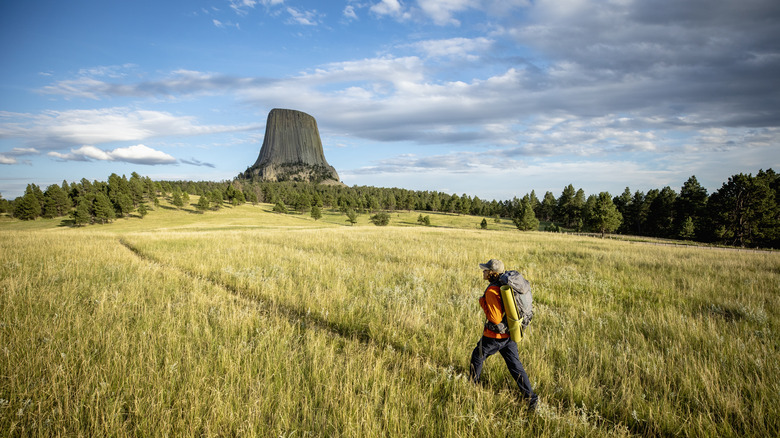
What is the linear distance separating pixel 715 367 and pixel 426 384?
437 centimetres

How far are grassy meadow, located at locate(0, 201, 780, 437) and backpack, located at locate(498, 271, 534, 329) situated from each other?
1.06m

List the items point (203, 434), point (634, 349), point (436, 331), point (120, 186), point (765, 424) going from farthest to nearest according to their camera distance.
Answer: point (120, 186) < point (436, 331) < point (634, 349) < point (765, 424) < point (203, 434)

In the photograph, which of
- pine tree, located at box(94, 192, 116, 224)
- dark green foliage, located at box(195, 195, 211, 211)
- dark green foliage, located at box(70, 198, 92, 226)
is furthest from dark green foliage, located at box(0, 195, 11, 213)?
dark green foliage, located at box(195, 195, 211, 211)

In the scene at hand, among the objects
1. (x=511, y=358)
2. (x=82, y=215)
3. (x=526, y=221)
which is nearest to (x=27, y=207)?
(x=82, y=215)

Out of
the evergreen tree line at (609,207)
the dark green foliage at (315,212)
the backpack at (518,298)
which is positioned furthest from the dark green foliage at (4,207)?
the backpack at (518,298)

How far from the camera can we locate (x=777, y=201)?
53969 millimetres

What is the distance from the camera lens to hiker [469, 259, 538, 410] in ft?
12.1

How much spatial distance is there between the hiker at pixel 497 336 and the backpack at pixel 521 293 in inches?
6.0

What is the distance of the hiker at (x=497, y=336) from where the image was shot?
145 inches

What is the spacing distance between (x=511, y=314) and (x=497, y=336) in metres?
0.46

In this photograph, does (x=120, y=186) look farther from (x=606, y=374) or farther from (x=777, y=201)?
(x=777, y=201)

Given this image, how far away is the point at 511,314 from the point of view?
351cm

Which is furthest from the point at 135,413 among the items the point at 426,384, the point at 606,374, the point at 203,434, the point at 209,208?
the point at 209,208

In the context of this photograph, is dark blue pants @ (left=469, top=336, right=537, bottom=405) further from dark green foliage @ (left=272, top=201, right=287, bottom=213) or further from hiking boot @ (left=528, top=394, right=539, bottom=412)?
dark green foliage @ (left=272, top=201, right=287, bottom=213)
